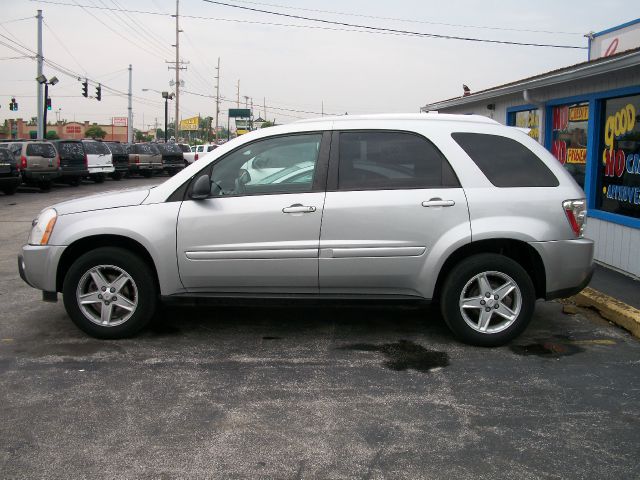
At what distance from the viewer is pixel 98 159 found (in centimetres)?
2708

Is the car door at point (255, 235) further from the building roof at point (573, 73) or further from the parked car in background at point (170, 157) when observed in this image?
the parked car in background at point (170, 157)

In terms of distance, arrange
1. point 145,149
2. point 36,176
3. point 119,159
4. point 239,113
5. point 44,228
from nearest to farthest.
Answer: point 44,228
point 36,176
point 119,159
point 145,149
point 239,113

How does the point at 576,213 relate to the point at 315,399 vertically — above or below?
above

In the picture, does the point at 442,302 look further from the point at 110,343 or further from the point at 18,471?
the point at 18,471

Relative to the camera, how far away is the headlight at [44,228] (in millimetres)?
5551

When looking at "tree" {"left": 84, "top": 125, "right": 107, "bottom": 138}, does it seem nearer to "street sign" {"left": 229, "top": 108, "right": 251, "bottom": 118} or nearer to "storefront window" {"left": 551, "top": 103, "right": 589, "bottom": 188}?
"street sign" {"left": 229, "top": 108, "right": 251, "bottom": 118}

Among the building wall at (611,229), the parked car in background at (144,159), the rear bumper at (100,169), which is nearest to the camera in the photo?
the building wall at (611,229)

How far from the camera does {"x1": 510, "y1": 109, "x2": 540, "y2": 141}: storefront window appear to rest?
37.7ft

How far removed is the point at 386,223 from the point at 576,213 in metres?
1.53

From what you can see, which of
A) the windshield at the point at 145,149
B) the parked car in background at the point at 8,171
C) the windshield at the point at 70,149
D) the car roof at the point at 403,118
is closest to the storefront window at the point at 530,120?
the car roof at the point at 403,118

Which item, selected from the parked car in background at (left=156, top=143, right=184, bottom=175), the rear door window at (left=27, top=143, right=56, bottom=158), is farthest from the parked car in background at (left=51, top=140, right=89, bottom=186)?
the parked car in background at (left=156, top=143, right=184, bottom=175)

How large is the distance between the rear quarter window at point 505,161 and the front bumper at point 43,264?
342cm

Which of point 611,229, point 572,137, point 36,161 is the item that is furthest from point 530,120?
point 36,161

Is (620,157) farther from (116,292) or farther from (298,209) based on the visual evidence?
(116,292)
